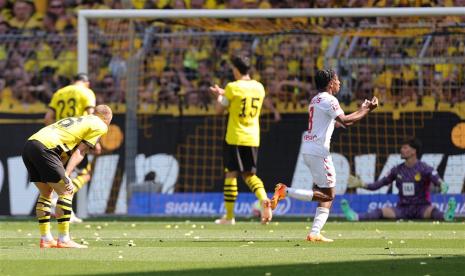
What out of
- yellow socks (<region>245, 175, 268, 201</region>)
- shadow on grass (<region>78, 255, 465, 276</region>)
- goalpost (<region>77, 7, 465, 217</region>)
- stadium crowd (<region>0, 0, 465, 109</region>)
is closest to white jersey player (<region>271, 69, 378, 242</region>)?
shadow on grass (<region>78, 255, 465, 276</region>)

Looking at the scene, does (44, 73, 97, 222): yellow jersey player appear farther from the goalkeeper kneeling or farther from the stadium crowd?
the goalkeeper kneeling

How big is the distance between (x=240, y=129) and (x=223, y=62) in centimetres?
438

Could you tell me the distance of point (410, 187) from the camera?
17859mm

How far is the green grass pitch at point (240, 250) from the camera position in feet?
30.2

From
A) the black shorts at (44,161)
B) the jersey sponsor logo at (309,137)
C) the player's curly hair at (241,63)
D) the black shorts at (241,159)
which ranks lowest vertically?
the black shorts at (241,159)

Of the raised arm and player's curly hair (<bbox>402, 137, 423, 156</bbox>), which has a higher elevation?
the raised arm

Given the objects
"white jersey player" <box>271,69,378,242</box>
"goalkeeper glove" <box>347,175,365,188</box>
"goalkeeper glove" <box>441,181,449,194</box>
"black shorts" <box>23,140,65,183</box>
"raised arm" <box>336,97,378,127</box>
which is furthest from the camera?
"goalkeeper glove" <box>347,175,365,188</box>

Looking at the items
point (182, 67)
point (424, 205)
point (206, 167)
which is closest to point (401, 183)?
point (424, 205)

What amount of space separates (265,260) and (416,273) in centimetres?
158

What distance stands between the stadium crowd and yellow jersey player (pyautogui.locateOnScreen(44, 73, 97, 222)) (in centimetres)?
282

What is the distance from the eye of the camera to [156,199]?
19.3 meters

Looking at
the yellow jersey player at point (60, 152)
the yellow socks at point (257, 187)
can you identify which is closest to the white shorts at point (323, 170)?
the yellow jersey player at point (60, 152)

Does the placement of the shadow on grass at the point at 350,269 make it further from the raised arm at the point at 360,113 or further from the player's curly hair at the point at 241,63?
the player's curly hair at the point at 241,63

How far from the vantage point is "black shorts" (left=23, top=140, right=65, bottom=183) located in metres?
11.5
